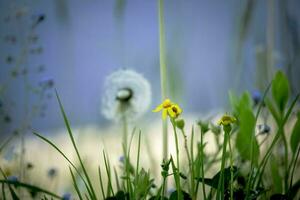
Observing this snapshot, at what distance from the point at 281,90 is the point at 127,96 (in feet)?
1.07

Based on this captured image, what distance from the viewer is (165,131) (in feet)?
2.19

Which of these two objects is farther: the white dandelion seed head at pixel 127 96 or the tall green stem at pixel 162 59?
the white dandelion seed head at pixel 127 96

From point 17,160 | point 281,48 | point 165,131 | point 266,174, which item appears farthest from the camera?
point 281,48

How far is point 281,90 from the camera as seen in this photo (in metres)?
0.71

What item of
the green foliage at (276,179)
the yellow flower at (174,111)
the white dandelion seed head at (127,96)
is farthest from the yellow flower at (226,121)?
the white dandelion seed head at (127,96)

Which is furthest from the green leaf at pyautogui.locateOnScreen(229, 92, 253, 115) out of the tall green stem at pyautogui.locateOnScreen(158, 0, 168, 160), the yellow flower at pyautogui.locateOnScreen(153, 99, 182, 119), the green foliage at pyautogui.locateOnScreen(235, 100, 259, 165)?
the yellow flower at pyautogui.locateOnScreen(153, 99, 182, 119)

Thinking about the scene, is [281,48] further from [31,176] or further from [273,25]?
[31,176]

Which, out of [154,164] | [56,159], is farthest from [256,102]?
[56,159]

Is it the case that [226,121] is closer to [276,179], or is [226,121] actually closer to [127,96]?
[276,179]

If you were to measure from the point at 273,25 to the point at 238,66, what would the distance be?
11cm

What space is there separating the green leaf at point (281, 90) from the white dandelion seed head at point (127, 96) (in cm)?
28

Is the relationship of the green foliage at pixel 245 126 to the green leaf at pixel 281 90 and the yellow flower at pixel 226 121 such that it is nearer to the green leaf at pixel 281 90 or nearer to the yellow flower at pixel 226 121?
the green leaf at pixel 281 90

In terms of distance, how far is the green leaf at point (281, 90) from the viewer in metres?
0.71

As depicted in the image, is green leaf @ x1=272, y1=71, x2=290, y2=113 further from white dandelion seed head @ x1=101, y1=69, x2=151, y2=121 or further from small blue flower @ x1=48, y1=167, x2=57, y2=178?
small blue flower @ x1=48, y1=167, x2=57, y2=178
